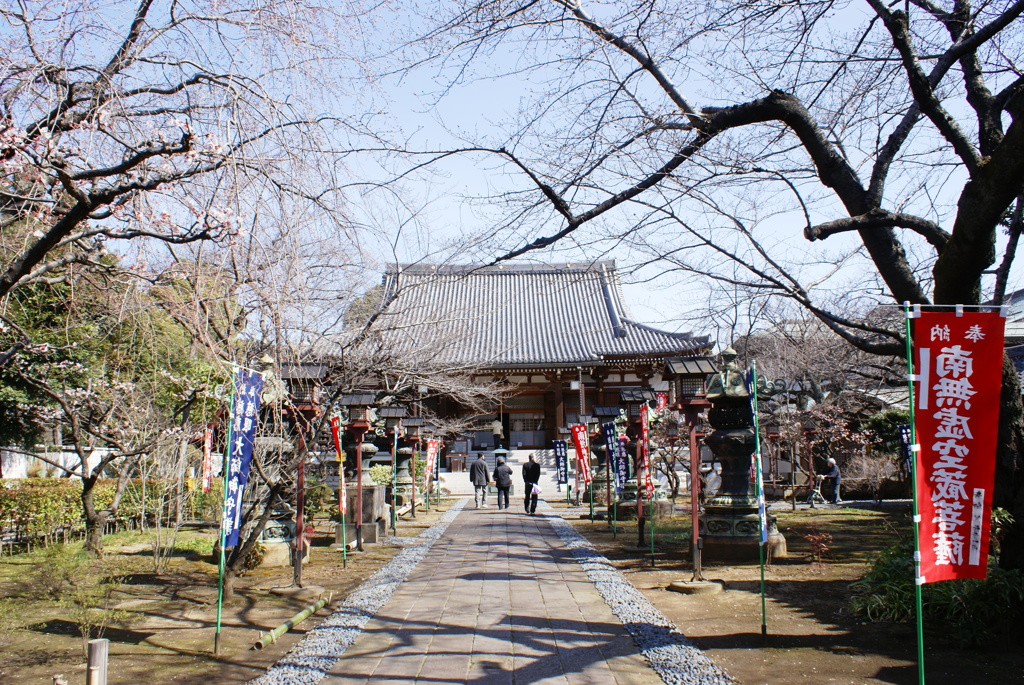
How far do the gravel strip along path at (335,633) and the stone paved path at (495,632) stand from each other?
98 mm

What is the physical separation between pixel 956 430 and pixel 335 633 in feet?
15.8

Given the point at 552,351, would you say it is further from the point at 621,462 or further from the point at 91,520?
the point at 91,520

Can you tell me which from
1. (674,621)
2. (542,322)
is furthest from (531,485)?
(542,322)

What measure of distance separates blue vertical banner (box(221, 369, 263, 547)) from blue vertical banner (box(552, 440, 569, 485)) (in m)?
17.1

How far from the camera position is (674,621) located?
6180 mm

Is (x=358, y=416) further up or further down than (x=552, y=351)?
further down

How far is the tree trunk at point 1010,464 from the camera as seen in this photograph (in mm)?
5613

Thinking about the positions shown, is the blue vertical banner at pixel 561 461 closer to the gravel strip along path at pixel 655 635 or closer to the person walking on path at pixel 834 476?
the person walking on path at pixel 834 476

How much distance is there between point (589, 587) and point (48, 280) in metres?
5.88

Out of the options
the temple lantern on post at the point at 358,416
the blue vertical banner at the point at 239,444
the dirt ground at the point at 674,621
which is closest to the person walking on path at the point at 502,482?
the temple lantern on post at the point at 358,416

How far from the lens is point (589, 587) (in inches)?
307

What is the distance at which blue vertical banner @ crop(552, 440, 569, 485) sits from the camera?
2289cm

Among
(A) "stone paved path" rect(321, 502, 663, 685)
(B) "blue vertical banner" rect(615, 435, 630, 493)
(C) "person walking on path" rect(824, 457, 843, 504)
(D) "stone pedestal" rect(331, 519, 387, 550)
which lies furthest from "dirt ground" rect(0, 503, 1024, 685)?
(C) "person walking on path" rect(824, 457, 843, 504)

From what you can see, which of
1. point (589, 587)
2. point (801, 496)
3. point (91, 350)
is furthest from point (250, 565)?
point (801, 496)
